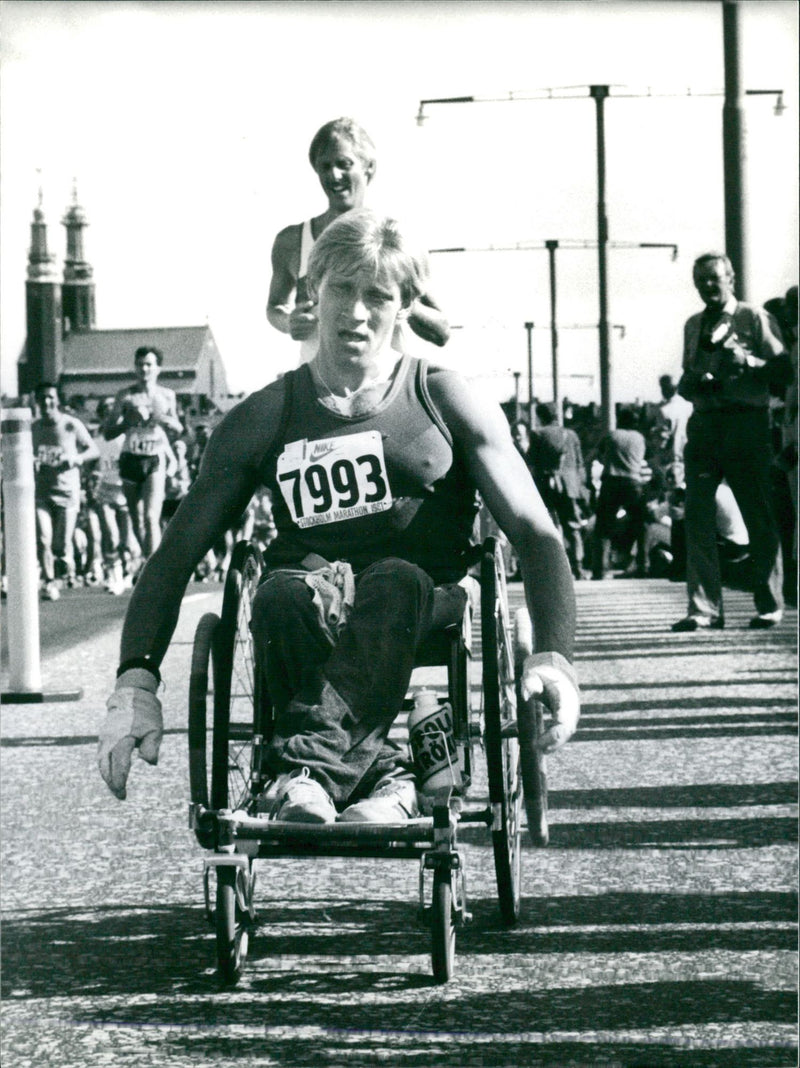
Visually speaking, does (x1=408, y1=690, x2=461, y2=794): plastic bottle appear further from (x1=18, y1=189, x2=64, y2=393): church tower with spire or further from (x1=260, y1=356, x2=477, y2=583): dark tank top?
(x1=18, y1=189, x2=64, y2=393): church tower with spire

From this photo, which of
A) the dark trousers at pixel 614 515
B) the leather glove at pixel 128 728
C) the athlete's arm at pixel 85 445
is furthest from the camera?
the athlete's arm at pixel 85 445

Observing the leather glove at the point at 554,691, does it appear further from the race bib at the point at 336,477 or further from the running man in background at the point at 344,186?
the running man in background at the point at 344,186

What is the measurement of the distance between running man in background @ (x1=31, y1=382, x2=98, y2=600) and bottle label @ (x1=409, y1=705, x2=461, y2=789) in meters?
10.1

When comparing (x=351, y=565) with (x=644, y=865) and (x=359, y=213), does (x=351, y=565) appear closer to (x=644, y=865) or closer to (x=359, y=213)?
(x=359, y=213)

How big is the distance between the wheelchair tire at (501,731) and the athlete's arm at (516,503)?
0.70 feet

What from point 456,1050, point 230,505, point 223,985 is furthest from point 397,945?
Answer: point 230,505

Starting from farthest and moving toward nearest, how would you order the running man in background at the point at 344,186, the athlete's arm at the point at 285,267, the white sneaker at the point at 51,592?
the white sneaker at the point at 51,592 → the athlete's arm at the point at 285,267 → the running man in background at the point at 344,186

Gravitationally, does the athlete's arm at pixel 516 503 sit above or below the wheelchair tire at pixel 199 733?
above

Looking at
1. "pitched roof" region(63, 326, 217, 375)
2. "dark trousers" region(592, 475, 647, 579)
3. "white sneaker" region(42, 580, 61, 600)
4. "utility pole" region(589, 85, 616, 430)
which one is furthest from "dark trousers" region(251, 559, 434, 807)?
"pitched roof" region(63, 326, 217, 375)

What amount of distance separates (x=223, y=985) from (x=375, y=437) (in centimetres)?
120

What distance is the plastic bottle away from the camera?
153 inches

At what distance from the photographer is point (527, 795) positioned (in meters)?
3.94

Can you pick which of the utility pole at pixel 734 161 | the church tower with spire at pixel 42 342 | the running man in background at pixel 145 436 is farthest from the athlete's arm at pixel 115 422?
the church tower with spire at pixel 42 342

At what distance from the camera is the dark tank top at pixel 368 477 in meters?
3.67
